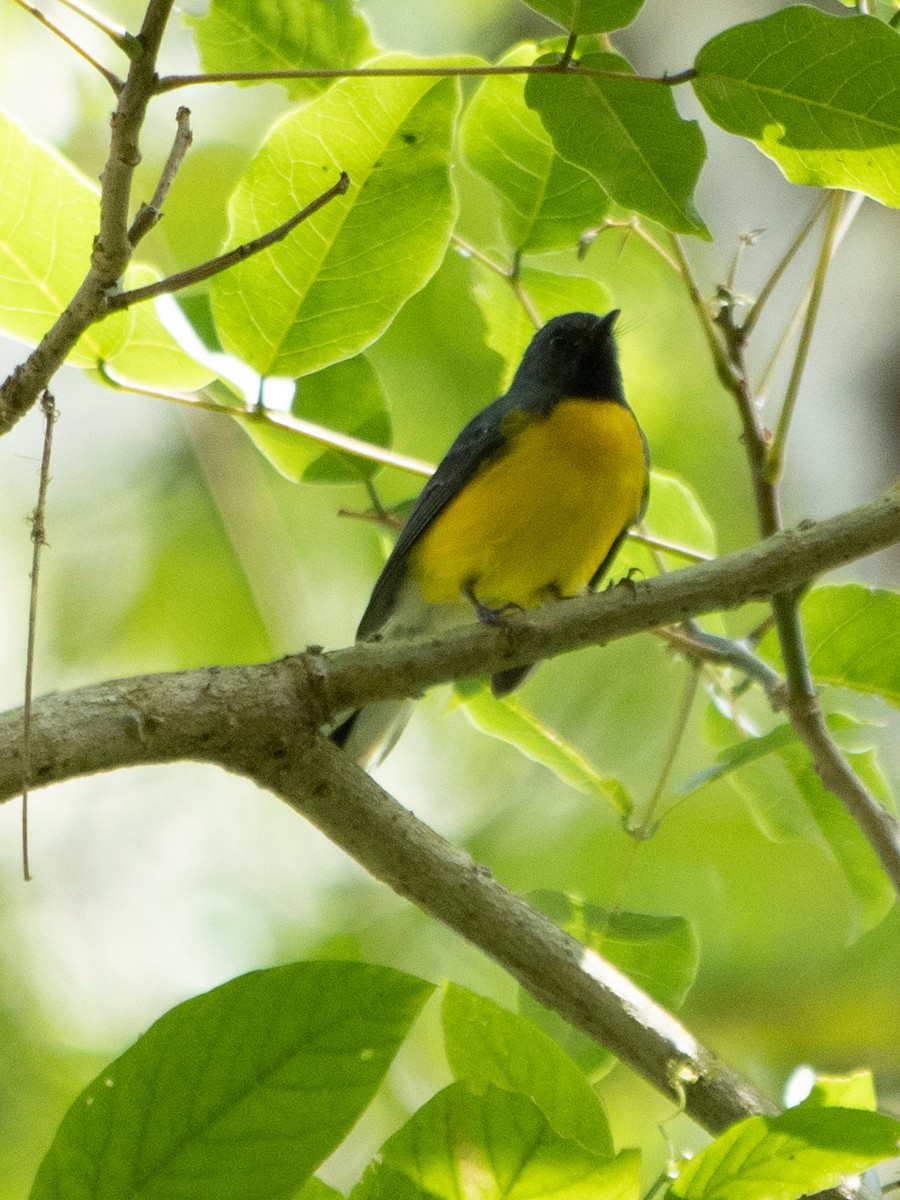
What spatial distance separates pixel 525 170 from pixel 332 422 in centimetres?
71

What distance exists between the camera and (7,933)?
24.7 ft

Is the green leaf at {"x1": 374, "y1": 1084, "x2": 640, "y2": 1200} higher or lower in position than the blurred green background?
lower

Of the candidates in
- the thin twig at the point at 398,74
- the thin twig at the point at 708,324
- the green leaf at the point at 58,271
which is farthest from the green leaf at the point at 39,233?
the thin twig at the point at 708,324

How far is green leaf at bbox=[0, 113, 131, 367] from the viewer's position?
8.48 ft

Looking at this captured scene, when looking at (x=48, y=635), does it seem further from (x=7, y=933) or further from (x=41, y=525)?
(x=41, y=525)

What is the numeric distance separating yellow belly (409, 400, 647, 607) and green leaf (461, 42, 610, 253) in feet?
3.81

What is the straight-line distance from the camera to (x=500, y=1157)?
1.62 metres

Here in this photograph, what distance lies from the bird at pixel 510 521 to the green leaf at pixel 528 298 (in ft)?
1.78

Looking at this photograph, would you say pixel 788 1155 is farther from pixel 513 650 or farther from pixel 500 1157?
pixel 513 650

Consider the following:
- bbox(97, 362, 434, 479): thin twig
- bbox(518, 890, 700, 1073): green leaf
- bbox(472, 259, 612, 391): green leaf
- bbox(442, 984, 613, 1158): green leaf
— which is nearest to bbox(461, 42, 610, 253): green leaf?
bbox(472, 259, 612, 391): green leaf

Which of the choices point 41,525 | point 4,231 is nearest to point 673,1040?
point 41,525

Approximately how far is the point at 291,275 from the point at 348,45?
1.89ft

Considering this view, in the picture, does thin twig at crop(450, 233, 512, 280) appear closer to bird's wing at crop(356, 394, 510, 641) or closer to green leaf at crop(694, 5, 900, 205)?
bird's wing at crop(356, 394, 510, 641)

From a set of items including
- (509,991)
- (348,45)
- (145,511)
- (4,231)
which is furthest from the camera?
(145,511)
